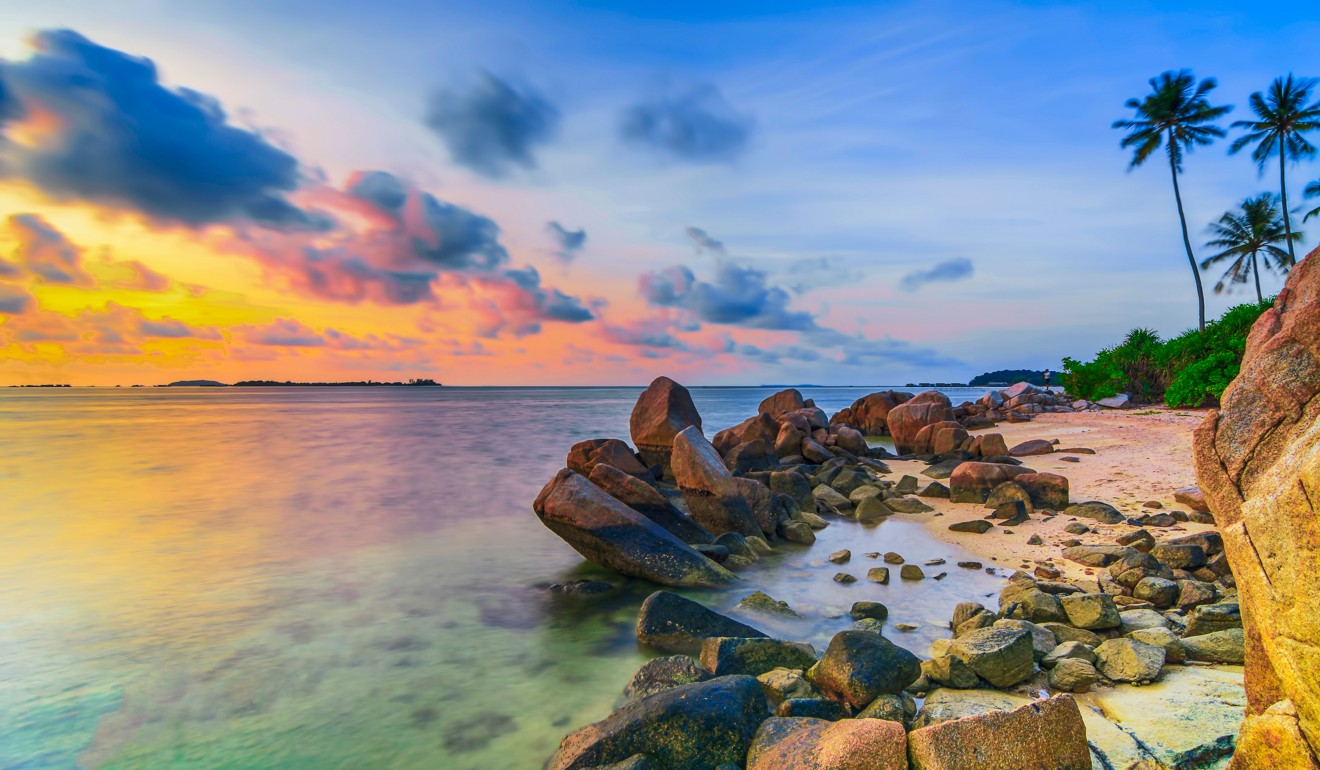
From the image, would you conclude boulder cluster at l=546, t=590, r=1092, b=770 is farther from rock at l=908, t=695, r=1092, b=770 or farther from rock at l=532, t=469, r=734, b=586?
rock at l=532, t=469, r=734, b=586

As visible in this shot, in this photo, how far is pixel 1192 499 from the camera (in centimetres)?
905

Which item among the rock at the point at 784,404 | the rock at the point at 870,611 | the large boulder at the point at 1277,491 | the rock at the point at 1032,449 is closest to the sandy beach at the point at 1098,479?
the rock at the point at 1032,449

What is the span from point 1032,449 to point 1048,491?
635 cm

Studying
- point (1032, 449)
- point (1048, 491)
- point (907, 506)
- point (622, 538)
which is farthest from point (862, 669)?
point (1032, 449)

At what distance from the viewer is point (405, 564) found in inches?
376

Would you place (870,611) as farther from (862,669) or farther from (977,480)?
(977,480)

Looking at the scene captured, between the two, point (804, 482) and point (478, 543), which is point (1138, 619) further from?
point (478, 543)

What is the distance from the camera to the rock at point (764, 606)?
22.3 feet

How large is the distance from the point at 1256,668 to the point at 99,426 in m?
51.7

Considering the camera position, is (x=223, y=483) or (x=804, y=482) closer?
(x=804, y=482)

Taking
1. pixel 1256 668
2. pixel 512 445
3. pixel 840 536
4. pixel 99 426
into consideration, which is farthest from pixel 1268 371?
pixel 99 426

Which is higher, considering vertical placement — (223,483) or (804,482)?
(804,482)

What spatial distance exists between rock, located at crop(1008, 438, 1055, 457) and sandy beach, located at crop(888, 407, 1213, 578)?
0.34 m

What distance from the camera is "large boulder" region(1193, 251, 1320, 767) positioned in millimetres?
2146
